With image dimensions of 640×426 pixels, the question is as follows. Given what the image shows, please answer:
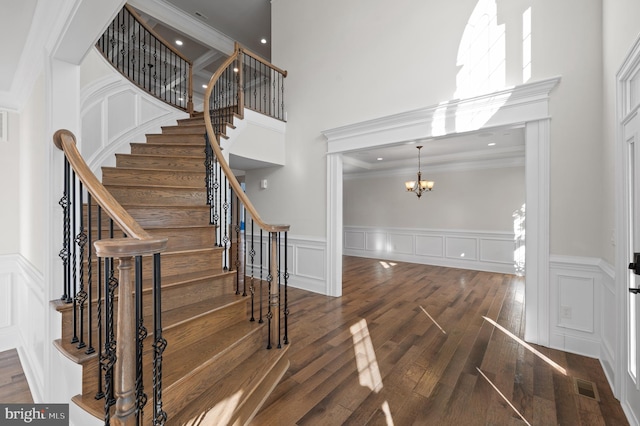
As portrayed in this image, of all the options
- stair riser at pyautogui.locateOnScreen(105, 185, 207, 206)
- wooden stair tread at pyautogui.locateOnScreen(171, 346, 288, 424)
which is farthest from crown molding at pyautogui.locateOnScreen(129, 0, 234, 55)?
wooden stair tread at pyautogui.locateOnScreen(171, 346, 288, 424)

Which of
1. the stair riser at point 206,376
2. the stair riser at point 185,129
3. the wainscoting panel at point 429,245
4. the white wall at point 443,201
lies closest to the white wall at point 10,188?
the stair riser at point 185,129

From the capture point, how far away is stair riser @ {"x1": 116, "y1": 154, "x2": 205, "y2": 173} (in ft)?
11.4

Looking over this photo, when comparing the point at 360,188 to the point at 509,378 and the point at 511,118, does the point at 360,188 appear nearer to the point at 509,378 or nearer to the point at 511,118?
the point at 511,118

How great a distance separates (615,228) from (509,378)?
1388mm

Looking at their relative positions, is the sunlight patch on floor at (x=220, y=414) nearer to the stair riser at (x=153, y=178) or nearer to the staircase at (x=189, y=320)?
the staircase at (x=189, y=320)

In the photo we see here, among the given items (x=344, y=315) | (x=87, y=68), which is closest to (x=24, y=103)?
(x=87, y=68)

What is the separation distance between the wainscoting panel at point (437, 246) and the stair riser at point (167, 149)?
5691 millimetres

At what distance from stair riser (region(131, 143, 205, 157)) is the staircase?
0.65ft

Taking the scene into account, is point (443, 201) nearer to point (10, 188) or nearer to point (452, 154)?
point (452, 154)

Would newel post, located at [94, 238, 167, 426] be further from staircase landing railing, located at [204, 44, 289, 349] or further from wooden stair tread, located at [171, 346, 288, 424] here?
staircase landing railing, located at [204, 44, 289, 349]

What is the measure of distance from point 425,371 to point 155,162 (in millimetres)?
3704

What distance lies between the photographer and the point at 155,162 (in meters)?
3.49

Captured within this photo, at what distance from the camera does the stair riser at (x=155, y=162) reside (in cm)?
348

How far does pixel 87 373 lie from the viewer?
4.86ft
